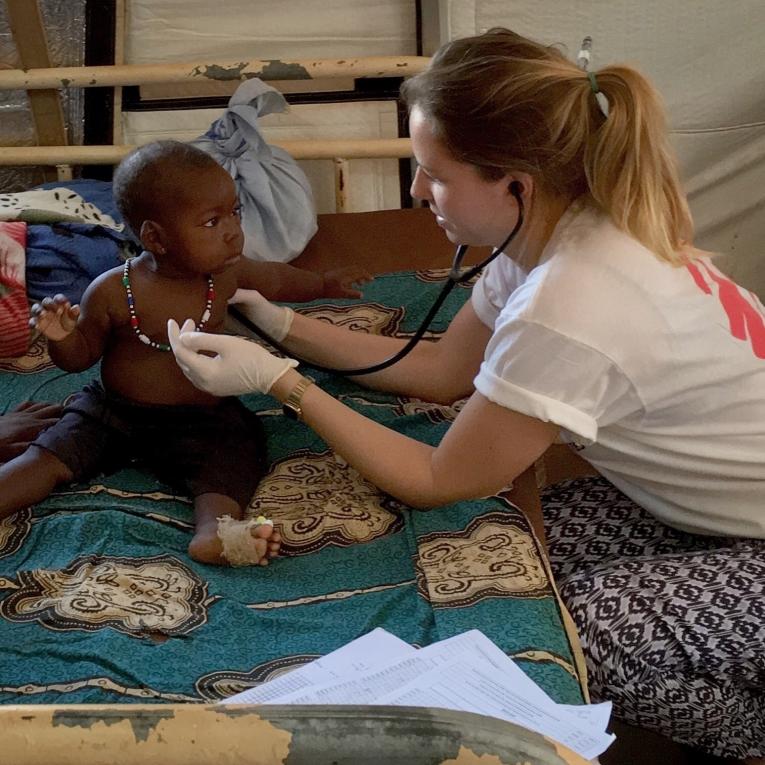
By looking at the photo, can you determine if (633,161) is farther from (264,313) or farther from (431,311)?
(264,313)

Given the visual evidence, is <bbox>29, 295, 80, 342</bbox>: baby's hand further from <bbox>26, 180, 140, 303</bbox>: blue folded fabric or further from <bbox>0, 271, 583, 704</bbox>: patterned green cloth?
<bbox>26, 180, 140, 303</bbox>: blue folded fabric

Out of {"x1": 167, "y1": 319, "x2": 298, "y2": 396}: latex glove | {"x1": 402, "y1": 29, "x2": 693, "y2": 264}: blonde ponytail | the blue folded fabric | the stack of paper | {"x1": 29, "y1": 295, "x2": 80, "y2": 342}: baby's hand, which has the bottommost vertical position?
the stack of paper

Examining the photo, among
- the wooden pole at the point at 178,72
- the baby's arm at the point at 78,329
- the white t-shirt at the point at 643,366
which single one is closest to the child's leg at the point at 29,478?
the baby's arm at the point at 78,329

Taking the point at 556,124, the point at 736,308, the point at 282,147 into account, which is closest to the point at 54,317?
the point at 556,124

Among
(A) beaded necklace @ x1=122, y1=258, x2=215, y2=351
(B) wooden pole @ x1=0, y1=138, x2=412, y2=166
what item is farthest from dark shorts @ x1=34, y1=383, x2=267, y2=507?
(B) wooden pole @ x1=0, y1=138, x2=412, y2=166

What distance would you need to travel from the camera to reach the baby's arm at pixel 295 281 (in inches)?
68.1

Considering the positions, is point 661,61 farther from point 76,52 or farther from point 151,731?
point 151,731

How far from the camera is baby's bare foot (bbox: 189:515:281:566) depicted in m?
1.38

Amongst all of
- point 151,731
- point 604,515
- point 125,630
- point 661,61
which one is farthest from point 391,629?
point 661,61

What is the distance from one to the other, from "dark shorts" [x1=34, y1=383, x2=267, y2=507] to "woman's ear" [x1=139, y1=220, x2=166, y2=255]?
255mm

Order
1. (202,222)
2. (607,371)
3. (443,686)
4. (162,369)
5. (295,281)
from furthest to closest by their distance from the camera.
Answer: (295,281)
(162,369)
(202,222)
(607,371)
(443,686)

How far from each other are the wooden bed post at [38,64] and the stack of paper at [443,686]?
176 cm

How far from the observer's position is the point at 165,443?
1.54 m

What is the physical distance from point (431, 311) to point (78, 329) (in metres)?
0.55
